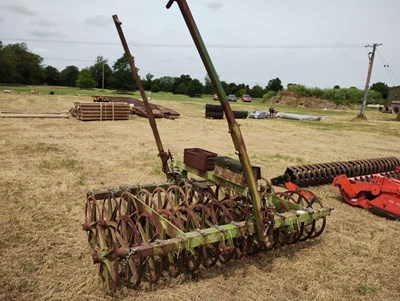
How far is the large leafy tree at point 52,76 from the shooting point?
293 ft

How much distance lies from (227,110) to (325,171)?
A: 5685mm

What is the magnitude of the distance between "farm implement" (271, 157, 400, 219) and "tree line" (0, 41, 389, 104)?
55484 mm

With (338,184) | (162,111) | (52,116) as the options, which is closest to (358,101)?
(162,111)

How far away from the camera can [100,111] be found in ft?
63.6

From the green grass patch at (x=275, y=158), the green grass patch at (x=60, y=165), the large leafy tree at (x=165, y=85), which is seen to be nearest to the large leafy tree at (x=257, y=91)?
the large leafy tree at (x=165, y=85)

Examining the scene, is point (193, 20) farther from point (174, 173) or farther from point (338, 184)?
point (338, 184)

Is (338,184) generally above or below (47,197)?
above

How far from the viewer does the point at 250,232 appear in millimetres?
3906

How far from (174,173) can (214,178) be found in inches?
34.7

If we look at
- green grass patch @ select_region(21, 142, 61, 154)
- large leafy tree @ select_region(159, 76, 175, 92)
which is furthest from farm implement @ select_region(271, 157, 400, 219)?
large leafy tree @ select_region(159, 76, 175, 92)

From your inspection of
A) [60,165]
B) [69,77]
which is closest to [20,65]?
[69,77]

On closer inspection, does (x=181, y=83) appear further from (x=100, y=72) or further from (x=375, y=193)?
(x=375, y=193)

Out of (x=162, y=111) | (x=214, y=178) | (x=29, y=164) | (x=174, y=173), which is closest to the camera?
(x=214, y=178)

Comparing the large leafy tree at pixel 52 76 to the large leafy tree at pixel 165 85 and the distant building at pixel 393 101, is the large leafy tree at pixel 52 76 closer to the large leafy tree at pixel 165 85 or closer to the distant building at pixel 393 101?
the large leafy tree at pixel 165 85
